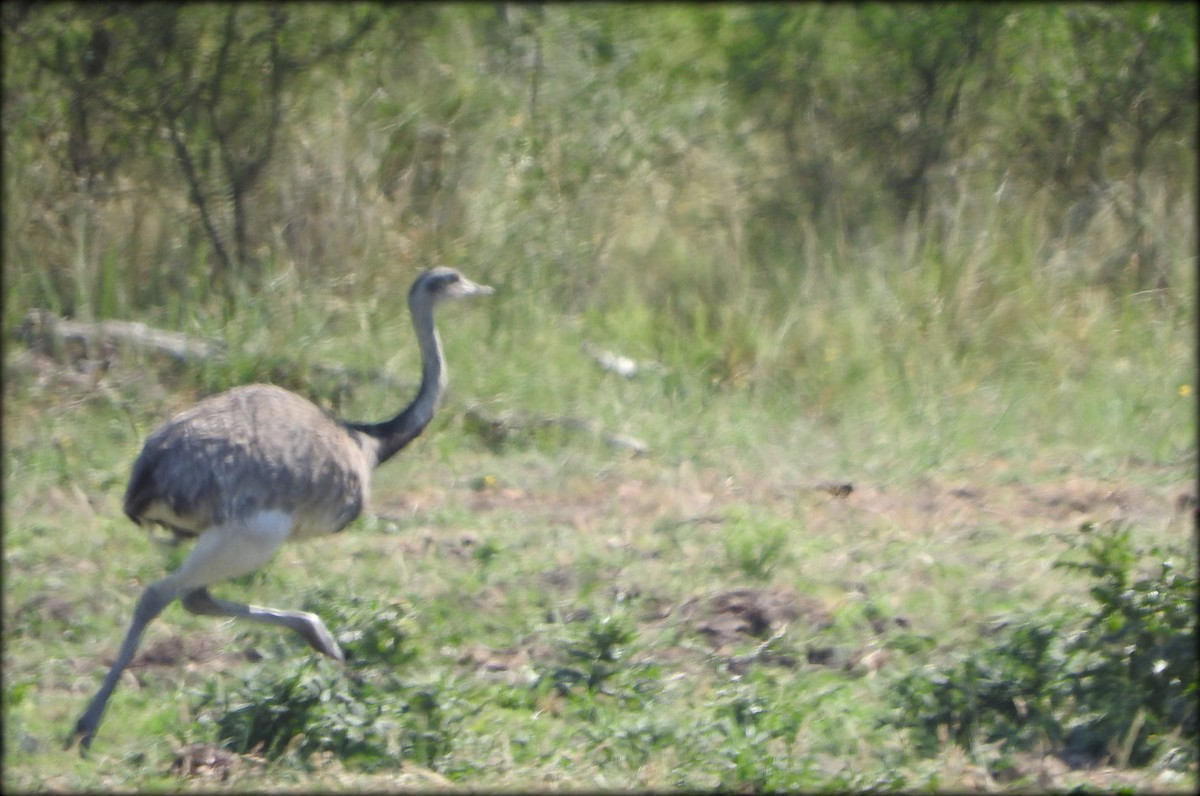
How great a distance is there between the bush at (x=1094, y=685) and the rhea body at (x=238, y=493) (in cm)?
167

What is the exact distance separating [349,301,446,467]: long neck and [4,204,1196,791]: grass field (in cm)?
44

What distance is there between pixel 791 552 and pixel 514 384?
2093 mm

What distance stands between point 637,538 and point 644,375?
195cm

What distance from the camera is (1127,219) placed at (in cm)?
889

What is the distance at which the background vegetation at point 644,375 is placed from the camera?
425cm

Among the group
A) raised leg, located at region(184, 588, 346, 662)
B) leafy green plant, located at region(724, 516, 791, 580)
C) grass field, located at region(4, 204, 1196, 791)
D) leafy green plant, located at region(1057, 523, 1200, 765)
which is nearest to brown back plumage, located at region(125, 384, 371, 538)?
raised leg, located at region(184, 588, 346, 662)

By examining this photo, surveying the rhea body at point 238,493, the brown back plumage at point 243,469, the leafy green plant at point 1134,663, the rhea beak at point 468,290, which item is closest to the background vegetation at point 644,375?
the leafy green plant at point 1134,663

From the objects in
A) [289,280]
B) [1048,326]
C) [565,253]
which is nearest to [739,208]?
[565,253]

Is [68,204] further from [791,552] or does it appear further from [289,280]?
[791,552]

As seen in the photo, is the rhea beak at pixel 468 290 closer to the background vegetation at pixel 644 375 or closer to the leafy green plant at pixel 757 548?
the background vegetation at pixel 644 375

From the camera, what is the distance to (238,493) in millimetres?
4664

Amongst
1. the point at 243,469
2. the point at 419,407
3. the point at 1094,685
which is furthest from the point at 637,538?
the point at 1094,685

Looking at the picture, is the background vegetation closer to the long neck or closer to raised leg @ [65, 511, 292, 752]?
raised leg @ [65, 511, 292, 752]

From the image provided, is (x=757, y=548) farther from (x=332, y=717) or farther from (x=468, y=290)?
(x=332, y=717)
